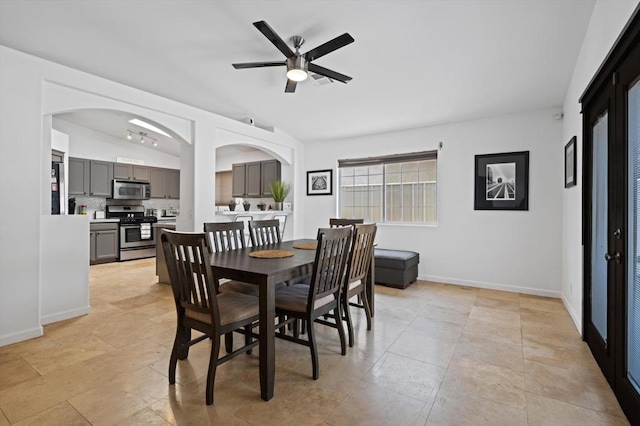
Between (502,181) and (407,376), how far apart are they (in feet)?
11.0

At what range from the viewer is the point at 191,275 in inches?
73.9

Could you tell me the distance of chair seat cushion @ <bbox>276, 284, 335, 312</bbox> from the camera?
2.20m

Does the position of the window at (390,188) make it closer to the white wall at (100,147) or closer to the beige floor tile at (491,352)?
the beige floor tile at (491,352)

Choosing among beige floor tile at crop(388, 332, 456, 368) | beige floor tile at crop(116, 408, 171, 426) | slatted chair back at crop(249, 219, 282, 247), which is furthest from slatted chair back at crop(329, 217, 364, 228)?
beige floor tile at crop(116, 408, 171, 426)

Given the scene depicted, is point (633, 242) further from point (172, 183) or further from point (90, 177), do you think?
point (172, 183)

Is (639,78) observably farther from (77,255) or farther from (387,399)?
(77,255)

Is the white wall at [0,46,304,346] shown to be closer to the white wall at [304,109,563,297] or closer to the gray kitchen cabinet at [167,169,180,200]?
the white wall at [304,109,563,297]

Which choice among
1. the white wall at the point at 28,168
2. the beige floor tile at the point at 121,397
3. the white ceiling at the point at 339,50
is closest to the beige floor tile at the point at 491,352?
the beige floor tile at the point at 121,397

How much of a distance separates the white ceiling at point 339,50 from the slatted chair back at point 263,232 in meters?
1.64

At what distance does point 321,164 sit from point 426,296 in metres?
3.21

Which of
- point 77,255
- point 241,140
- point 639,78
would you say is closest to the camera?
point 639,78

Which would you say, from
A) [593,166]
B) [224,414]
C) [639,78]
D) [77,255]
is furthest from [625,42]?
[77,255]

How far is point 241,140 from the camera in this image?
4910 mm

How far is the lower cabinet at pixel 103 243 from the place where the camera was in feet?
19.6
